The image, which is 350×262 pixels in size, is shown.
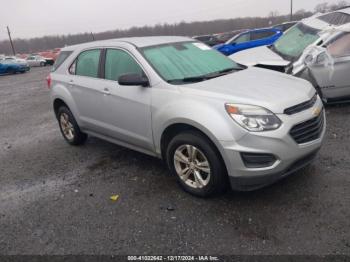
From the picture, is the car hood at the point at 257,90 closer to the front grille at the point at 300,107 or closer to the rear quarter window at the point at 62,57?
the front grille at the point at 300,107

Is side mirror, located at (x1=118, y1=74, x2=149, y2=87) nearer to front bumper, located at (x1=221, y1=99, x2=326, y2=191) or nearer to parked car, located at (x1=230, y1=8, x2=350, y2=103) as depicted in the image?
front bumper, located at (x1=221, y1=99, x2=326, y2=191)

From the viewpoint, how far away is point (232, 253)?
2982 millimetres

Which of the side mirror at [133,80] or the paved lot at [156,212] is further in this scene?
the side mirror at [133,80]

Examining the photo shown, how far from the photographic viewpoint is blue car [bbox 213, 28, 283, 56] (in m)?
15.1

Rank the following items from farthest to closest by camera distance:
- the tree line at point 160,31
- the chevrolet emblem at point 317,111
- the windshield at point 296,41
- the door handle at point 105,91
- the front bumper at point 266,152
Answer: the tree line at point 160,31
the windshield at point 296,41
the door handle at point 105,91
the chevrolet emblem at point 317,111
the front bumper at point 266,152

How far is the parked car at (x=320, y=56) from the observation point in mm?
6219

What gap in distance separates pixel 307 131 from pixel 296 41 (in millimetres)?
4829

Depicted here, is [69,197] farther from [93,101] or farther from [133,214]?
[93,101]

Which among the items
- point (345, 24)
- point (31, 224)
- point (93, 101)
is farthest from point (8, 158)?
point (345, 24)

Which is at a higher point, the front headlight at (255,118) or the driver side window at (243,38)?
the front headlight at (255,118)

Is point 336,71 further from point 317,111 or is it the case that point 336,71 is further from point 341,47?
point 317,111

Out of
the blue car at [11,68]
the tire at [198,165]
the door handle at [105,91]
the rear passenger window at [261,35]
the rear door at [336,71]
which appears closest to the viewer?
the tire at [198,165]

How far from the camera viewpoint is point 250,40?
16500 millimetres

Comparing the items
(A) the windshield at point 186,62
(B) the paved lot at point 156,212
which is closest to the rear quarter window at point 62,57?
(B) the paved lot at point 156,212
